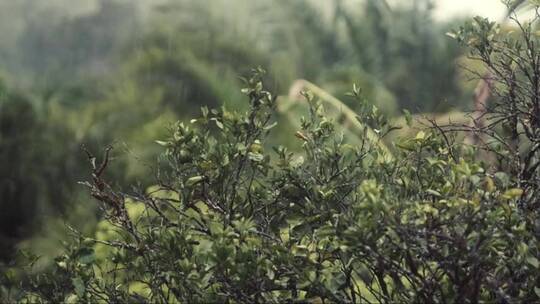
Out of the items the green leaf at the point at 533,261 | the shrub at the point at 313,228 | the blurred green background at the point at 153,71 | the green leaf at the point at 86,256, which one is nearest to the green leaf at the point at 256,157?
the shrub at the point at 313,228

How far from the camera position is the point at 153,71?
24.9m

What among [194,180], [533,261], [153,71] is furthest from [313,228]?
[153,71]

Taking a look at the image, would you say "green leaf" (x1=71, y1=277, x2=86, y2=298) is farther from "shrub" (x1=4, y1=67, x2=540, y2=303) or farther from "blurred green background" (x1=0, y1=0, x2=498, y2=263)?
"blurred green background" (x1=0, y1=0, x2=498, y2=263)

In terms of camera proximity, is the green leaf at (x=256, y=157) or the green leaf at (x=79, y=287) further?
the green leaf at (x=256, y=157)

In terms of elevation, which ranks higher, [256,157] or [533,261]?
[256,157]

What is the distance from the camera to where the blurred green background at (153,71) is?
1766 centimetres

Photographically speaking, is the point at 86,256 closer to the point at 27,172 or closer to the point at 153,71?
the point at 27,172

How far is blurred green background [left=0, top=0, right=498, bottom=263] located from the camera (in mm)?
17656

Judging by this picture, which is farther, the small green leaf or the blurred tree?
the blurred tree

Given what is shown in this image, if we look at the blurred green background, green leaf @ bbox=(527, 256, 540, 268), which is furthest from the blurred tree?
green leaf @ bbox=(527, 256, 540, 268)

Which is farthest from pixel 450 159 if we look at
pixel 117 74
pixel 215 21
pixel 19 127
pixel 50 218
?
pixel 215 21

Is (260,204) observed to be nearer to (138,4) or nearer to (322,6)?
(322,6)

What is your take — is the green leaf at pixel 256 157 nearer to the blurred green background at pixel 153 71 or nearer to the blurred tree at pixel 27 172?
the blurred green background at pixel 153 71

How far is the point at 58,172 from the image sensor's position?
710 inches
